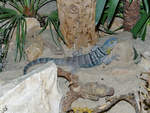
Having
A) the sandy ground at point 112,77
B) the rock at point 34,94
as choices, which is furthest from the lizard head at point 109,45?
the rock at point 34,94

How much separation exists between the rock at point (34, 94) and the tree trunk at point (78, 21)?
1012 mm

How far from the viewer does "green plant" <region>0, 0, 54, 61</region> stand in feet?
11.1

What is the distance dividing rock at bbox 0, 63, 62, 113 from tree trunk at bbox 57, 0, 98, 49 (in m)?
1.01

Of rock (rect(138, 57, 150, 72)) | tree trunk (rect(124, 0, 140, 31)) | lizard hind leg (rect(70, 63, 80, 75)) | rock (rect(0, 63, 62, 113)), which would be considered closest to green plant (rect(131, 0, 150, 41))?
tree trunk (rect(124, 0, 140, 31))

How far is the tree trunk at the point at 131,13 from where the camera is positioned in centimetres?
322

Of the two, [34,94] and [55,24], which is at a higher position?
[55,24]

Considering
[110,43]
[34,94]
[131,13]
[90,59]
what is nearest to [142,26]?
[131,13]

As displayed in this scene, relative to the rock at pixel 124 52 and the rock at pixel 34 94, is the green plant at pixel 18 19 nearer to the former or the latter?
the rock at pixel 124 52

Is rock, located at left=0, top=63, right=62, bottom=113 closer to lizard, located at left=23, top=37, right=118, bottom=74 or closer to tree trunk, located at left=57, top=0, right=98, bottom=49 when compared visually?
lizard, located at left=23, top=37, right=118, bottom=74

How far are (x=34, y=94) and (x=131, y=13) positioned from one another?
1677mm

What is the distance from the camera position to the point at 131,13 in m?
3.27

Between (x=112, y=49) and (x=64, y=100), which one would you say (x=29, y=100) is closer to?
(x=64, y=100)

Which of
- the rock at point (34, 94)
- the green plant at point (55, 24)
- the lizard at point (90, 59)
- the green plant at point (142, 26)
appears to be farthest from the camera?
the green plant at point (55, 24)

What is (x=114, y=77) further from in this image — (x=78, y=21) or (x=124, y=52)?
(x=78, y=21)
